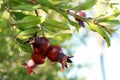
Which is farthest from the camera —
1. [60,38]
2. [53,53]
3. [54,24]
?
[60,38]

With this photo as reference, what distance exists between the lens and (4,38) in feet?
12.2

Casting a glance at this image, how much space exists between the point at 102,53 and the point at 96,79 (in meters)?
1.74

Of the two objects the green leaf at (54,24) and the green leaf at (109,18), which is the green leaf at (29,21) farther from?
the green leaf at (109,18)

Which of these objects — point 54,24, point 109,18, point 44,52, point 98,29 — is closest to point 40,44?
point 44,52

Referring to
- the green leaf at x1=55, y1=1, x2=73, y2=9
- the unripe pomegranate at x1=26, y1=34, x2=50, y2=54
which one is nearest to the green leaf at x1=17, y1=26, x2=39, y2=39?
the unripe pomegranate at x1=26, y1=34, x2=50, y2=54

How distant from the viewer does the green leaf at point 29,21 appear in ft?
5.98

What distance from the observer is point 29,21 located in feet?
6.04

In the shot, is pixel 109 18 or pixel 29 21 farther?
pixel 109 18

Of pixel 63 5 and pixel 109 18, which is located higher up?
pixel 63 5

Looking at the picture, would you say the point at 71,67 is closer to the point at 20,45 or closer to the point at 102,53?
the point at 20,45

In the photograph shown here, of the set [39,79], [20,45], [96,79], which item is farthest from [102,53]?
[20,45]

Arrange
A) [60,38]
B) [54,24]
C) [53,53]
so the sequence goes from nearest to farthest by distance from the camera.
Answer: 1. [53,53]
2. [54,24]
3. [60,38]

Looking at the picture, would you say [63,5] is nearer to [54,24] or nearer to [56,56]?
[54,24]

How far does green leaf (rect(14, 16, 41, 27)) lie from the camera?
1.82 m
